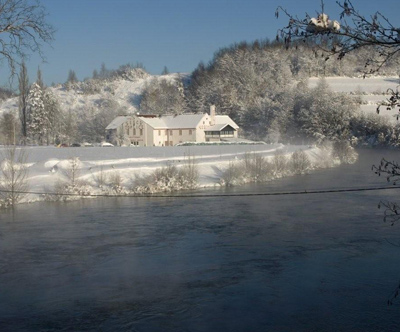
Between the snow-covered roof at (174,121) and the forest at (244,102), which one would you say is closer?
the forest at (244,102)

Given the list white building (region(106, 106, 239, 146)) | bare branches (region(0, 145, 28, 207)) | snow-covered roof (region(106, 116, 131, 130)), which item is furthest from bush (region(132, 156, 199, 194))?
snow-covered roof (region(106, 116, 131, 130))

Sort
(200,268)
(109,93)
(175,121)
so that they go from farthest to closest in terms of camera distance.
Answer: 1. (109,93)
2. (175,121)
3. (200,268)

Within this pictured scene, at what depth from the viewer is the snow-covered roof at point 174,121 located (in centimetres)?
6333

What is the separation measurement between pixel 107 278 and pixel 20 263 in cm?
266

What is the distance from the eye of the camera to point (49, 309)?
396 inches

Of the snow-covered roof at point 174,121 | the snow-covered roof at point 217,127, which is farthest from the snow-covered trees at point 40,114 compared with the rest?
the snow-covered roof at point 217,127

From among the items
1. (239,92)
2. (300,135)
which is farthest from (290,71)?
(300,135)

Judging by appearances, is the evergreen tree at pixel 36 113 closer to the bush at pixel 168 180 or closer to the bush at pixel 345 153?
the bush at pixel 345 153

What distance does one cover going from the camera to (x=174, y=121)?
215 ft

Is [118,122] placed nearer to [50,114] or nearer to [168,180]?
[50,114]

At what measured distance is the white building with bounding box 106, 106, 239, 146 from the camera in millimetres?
62625

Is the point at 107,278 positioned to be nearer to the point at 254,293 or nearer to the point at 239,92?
the point at 254,293

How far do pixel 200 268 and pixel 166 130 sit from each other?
5304 centimetres

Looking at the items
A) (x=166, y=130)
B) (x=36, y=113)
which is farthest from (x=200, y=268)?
(x=36, y=113)
